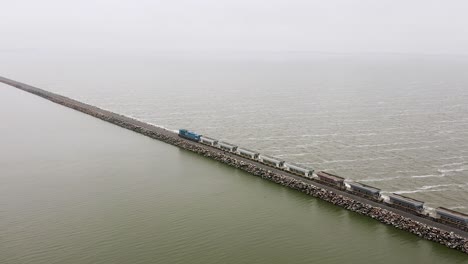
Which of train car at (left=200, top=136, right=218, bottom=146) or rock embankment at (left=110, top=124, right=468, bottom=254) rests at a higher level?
train car at (left=200, top=136, right=218, bottom=146)

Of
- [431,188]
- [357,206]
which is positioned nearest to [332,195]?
[357,206]

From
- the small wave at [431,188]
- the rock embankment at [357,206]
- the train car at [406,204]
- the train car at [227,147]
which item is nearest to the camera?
the rock embankment at [357,206]

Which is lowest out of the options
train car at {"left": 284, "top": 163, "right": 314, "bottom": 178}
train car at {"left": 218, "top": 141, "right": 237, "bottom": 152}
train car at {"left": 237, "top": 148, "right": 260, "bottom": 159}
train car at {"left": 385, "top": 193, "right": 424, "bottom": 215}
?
train car at {"left": 385, "top": 193, "right": 424, "bottom": 215}

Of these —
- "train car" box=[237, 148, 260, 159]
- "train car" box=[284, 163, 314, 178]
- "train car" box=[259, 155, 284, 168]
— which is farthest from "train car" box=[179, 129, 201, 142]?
"train car" box=[284, 163, 314, 178]

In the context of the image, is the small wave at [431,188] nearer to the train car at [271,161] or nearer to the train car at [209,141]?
the train car at [271,161]

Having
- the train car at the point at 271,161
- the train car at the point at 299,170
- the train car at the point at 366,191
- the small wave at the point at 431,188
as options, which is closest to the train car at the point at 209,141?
the train car at the point at 271,161

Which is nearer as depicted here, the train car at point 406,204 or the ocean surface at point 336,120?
the train car at point 406,204

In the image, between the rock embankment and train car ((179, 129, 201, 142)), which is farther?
train car ((179, 129, 201, 142))

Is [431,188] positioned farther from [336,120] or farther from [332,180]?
[336,120]

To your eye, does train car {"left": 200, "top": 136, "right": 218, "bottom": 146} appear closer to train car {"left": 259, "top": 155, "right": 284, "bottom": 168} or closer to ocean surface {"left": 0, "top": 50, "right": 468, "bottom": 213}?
ocean surface {"left": 0, "top": 50, "right": 468, "bottom": 213}
